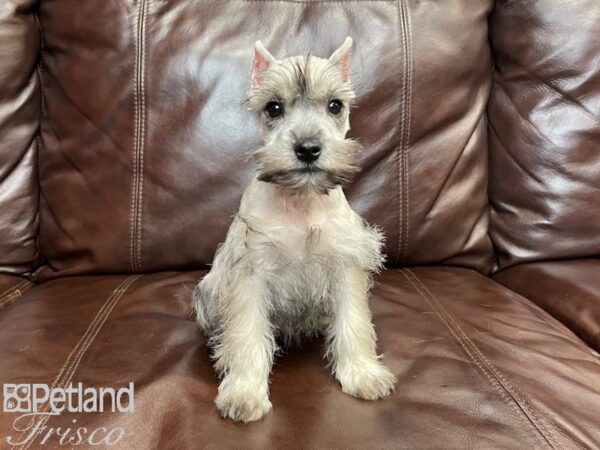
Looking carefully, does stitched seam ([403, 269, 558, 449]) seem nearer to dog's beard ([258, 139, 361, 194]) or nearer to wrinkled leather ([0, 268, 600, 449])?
wrinkled leather ([0, 268, 600, 449])

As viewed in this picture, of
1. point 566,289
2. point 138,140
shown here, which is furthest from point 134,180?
point 566,289

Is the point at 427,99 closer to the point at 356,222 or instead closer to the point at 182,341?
the point at 356,222

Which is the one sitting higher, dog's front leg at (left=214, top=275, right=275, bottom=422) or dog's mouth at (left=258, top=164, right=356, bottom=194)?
dog's mouth at (left=258, top=164, right=356, bottom=194)

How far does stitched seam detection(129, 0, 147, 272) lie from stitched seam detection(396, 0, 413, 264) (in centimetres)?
77

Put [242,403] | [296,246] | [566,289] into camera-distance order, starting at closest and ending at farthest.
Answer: [242,403]
[296,246]
[566,289]

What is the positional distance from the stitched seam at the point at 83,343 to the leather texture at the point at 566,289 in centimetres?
113

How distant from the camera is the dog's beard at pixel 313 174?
116cm

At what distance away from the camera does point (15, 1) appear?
1.65 m

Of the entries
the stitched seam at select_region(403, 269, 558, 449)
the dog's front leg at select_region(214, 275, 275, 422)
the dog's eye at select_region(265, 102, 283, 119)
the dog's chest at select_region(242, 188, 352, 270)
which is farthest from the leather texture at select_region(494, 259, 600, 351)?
the dog's eye at select_region(265, 102, 283, 119)

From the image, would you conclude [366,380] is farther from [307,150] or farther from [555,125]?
[555,125]

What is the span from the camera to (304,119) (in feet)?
4.08

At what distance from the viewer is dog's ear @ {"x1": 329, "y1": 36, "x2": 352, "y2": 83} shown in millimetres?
1347

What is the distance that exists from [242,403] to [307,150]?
0.50 metres

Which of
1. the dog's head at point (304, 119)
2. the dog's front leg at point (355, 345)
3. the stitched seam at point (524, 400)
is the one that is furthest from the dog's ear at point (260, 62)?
the stitched seam at point (524, 400)
